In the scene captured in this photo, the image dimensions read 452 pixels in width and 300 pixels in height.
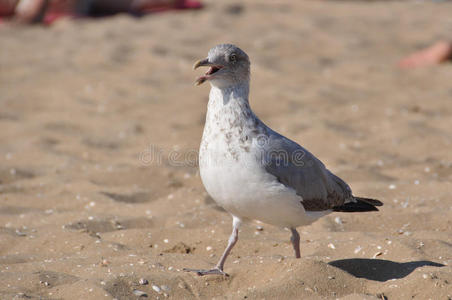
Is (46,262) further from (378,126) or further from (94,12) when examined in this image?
(94,12)

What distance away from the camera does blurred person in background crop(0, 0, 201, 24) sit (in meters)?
10.9

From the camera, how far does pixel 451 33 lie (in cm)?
1021

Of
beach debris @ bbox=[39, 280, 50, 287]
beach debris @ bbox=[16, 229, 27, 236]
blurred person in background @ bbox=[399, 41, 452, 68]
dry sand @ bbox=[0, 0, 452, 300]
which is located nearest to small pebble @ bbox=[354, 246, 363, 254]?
dry sand @ bbox=[0, 0, 452, 300]

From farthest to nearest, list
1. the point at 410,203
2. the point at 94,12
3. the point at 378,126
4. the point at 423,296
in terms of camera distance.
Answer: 1. the point at 94,12
2. the point at 378,126
3. the point at 410,203
4. the point at 423,296

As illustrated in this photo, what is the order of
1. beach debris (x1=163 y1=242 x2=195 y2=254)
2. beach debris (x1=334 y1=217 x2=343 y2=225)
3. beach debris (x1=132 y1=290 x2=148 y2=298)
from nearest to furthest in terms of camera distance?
beach debris (x1=132 y1=290 x2=148 y2=298) → beach debris (x1=163 y1=242 x2=195 y2=254) → beach debris (x1=334 y1=217 x2=343 y2=225)

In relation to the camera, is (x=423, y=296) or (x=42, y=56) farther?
(x=42, y=56)

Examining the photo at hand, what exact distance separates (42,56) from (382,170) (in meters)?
5.36

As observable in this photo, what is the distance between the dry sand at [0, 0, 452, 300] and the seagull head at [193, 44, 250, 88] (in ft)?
3.35

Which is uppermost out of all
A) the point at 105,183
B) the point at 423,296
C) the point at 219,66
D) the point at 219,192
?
the point at 219,66

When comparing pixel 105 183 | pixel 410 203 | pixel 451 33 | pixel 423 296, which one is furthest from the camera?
pixel 451 33

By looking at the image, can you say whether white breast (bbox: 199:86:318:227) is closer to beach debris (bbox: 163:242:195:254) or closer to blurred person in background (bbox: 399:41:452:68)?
beach debris (bbox: 163:242:195:254)

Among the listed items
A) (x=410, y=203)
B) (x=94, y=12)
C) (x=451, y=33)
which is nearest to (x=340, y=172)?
(x=410, y=203)

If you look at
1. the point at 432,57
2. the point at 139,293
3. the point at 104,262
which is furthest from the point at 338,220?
the point at 432,57

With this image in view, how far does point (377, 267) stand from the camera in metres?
3.49
